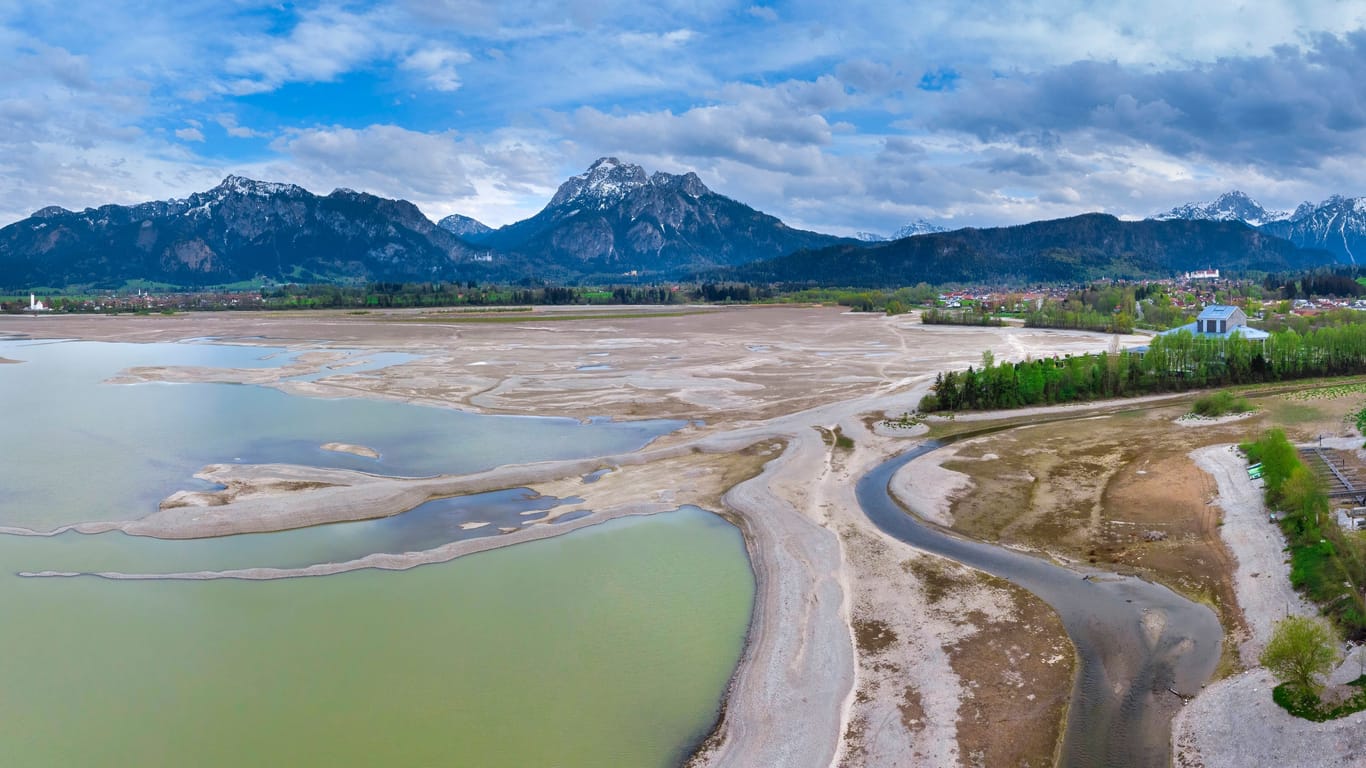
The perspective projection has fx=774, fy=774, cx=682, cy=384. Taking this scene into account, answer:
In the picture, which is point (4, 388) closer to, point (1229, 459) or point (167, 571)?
point (167, 571)

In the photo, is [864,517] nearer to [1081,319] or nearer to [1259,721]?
[1259,721]

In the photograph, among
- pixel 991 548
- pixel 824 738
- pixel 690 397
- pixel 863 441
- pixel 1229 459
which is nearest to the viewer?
pixel 824 738

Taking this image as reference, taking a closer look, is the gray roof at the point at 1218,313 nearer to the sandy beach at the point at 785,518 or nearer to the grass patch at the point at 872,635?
the sandy beach at the point at 785,518

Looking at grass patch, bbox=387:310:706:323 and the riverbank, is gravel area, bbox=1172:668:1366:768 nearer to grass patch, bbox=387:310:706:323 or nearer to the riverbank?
the riverbank

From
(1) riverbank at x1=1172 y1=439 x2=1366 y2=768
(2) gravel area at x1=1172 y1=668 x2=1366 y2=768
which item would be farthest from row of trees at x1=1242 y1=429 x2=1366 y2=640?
(2) gravel area at x1=1172 y1=668 x2=1366 y2=768

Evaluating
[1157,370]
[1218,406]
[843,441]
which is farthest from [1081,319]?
[843,441]

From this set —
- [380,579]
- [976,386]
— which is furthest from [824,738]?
[976,386]

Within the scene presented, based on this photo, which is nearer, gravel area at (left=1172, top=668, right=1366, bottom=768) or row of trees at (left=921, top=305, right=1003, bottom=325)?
gravel area at (left=1172, top=668, right=1366, bottom=768)
